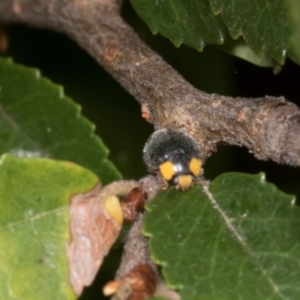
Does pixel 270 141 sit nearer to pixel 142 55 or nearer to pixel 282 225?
pixel 282 225

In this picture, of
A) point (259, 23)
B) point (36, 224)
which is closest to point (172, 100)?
point (259, 23)

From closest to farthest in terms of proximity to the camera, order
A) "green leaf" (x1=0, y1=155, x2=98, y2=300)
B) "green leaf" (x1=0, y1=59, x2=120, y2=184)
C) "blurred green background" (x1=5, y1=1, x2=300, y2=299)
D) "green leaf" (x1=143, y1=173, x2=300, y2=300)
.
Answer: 1. "green leaf" (x1=143, y1=173, x2=300, y2=300)
2. "green leaf" (x1=0, y1=155, x2=98, y2=300)
3. "green leaf" (x1=0, y1=59, x2=120, y2=184)
4. "blurred green background" (x1=5, y1=1, x2=300, y2=299)

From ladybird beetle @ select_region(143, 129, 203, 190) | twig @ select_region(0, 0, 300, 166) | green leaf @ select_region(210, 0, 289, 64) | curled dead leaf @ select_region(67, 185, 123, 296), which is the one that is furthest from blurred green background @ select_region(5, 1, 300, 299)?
curled dead leaf @ select_region(67, 185, 123, 296)

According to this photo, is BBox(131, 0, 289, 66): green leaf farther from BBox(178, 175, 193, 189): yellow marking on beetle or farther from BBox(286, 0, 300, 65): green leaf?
BBox(178, 175, 193, 189): yellow marking on beetle

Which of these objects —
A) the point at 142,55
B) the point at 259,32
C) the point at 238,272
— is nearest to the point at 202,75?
the point at 142,55

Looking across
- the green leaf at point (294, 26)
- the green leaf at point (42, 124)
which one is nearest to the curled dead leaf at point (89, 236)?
the green leaf at point (42, 124)
